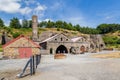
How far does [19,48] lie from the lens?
4212cm

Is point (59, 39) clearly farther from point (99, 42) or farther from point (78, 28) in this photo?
point (78, 28)

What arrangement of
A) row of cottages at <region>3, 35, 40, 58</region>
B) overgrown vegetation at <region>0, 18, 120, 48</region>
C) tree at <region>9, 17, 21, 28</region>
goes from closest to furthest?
row of cottages at <region>3, 35, 40, 58</region> < overgrown vegetation at <region>0, 18, 120, 48</region> < tree at <region>9, 17, 21, 28</region>

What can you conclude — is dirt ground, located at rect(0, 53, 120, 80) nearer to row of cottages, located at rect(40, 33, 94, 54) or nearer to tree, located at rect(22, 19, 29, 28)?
row of cottages, located at rect(40, 33, 94, 54)

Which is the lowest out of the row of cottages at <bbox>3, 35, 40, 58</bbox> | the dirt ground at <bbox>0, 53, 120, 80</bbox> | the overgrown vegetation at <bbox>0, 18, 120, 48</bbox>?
the dirt ground at <bbox>0, 53, 120, 80</bbox>

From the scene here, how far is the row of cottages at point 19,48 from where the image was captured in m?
41.1

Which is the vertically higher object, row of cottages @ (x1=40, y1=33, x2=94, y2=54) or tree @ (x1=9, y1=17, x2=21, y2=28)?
tree @ (x1=9, y1=17, x2=21, y2=28)

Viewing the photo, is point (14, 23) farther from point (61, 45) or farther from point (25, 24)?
point (61, 45)

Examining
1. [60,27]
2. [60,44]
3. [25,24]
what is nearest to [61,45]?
[60,44]

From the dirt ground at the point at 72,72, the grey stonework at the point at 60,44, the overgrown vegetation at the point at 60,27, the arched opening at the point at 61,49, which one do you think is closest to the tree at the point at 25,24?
the overgrown vegetation at the point at 60,27

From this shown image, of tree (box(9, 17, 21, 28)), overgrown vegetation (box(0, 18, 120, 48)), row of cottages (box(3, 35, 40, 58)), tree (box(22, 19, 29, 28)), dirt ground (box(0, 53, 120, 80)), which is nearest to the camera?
dirt ground (box(0, 53, 120, 80))

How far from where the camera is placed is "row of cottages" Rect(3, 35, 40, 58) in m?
41.1

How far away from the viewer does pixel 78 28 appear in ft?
525

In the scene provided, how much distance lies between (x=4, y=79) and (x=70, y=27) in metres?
143

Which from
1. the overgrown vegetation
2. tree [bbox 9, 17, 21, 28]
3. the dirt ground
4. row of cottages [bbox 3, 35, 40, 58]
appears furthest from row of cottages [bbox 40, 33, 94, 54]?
tree [bbox 9, 17, 21, 28]
